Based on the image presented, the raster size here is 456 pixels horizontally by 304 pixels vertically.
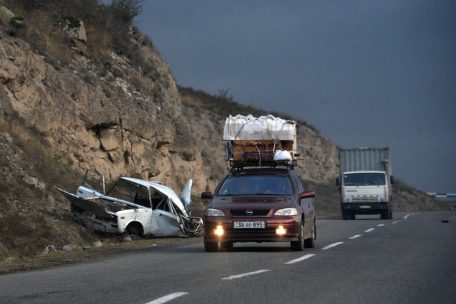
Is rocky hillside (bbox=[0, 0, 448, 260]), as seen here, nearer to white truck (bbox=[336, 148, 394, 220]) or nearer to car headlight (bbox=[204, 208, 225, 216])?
car headlight (bbox=[204, 208, 225, 216])

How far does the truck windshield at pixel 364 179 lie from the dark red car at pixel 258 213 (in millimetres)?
23564

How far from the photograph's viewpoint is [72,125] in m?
35.9

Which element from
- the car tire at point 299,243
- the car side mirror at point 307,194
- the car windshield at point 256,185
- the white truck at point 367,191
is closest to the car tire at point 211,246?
the car windshield at point 256,185

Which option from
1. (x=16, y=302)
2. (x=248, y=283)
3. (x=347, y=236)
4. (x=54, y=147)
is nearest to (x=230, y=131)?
(x=347, y=236)

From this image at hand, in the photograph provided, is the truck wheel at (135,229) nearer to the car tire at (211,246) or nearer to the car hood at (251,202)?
the car hood at (251,202)

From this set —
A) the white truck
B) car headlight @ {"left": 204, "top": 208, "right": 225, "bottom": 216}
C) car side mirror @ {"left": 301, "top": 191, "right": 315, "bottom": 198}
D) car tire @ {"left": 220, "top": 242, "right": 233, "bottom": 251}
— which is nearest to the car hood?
car headlight @ {"left": 204, "top": 208, "right": 225, "bottom": 216}

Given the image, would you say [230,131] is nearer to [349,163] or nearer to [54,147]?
[54,147]

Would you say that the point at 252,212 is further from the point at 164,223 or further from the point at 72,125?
the point at 72,125

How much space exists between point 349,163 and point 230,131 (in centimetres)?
2163

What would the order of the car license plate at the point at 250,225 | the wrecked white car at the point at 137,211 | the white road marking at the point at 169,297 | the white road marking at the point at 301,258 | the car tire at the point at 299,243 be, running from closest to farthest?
1. the white road marking at the point at 169,297
2. the white road marking at the point at 301,258
3. the car license plate at the point at 250,225
4. the car tire at the point at 299,243
5. the wrecked white car at the point at 137,211

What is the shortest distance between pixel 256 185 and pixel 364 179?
24228 millimetres

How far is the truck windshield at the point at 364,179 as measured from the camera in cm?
4394

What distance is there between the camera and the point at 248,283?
1213 cm

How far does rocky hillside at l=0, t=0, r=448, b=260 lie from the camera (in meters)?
24.8
